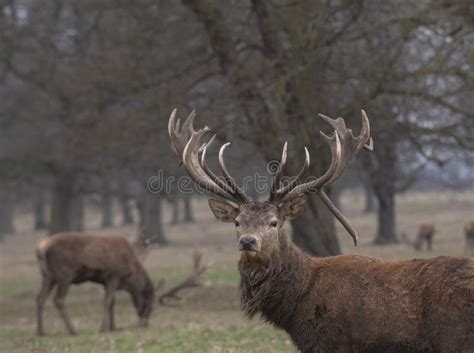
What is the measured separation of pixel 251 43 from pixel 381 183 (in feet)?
35.8

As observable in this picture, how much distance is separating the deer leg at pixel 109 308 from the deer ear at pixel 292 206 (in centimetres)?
725

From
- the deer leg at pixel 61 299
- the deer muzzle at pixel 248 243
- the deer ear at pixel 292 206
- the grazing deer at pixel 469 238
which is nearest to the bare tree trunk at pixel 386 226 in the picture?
the grazing deer at pixel 469 238

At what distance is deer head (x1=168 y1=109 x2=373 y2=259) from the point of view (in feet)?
22.3

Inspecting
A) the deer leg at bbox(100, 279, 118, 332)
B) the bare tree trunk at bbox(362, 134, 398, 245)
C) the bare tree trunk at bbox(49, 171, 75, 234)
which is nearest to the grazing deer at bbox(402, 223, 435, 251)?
the bare tree trunk at bbox(362, 134, 398, 245)

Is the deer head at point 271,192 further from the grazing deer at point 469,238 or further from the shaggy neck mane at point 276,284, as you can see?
the grazing deer at point 469,238

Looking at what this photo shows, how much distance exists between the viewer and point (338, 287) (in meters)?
6.57

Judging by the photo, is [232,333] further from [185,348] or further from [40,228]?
[40,228]

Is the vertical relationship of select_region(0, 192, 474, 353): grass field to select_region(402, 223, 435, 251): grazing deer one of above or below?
below

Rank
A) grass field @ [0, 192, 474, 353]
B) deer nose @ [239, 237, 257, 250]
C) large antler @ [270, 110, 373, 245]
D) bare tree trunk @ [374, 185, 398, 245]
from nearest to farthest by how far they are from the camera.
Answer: deer nose @ [239, 237, 257, 250] < large antler @ [270, 110, 373, 245] < grass field @ [0, 192, 474, 353] < bare tree trunk @ [374, 185, 398, 245]

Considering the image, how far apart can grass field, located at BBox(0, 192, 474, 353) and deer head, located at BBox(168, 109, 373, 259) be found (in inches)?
58.8

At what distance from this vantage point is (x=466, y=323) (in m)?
5.76

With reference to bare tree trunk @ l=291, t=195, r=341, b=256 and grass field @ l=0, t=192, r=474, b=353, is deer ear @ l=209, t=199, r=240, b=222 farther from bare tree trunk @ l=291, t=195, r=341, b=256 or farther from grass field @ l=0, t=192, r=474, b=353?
bare tree trunk @ l=291, t=195, r=341, b=256

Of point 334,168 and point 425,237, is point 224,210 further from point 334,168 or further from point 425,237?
point 425,237

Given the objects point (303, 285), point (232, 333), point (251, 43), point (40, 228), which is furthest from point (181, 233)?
point (303, 285)
